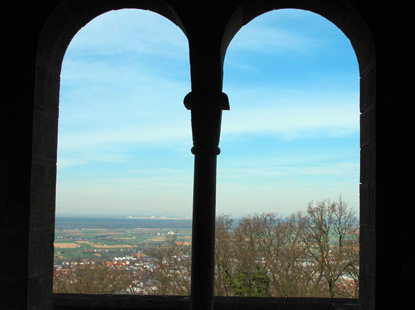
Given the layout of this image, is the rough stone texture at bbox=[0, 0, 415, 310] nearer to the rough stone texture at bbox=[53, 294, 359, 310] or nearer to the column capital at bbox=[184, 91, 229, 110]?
the column capital at bbox=[184, 91, 229, 110]

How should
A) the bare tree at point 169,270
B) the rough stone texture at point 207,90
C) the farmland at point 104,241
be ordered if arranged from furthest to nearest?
the farmland at point 104,241
the bare tree at point 169,270
the rough stone texture at point 207,90

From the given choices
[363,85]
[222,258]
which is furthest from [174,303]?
Result: [222,258]

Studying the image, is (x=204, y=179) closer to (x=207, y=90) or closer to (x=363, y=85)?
(x=207, y=90)

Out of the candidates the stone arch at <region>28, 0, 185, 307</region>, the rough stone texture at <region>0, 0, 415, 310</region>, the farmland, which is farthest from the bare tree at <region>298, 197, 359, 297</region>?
the stone arch at <region>28, 0, 185, 307</region>

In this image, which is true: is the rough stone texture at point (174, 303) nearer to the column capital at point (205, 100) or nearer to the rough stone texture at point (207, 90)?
the rough stone texture at point (207, 90)

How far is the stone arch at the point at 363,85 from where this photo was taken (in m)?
2.12

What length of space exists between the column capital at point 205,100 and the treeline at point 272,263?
10743 millimetres

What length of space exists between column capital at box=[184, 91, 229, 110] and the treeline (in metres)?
10.7

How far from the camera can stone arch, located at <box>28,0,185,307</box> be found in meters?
2.20

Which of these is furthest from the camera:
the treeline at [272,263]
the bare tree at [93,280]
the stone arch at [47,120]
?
the bare tree at [93,280]

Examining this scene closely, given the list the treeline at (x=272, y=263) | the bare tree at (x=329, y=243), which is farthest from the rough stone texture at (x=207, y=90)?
the bare tree at (x=329, y=243)

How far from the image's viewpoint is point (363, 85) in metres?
2.34

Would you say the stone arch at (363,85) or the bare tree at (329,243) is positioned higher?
the stone arch at (363,85)

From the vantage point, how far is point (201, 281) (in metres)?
2.27
